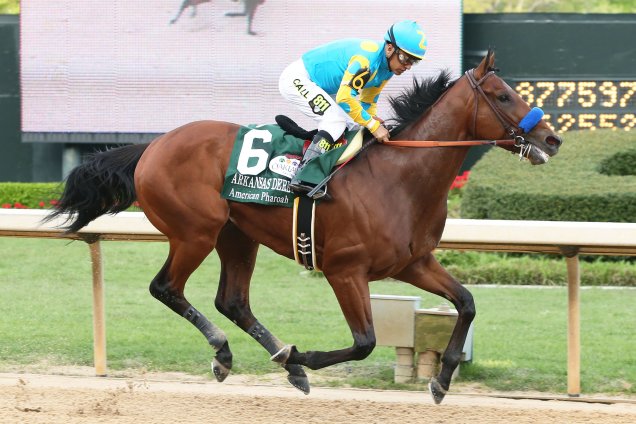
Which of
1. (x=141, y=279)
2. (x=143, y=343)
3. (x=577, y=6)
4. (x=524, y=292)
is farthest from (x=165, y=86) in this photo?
(x=577, y=6)

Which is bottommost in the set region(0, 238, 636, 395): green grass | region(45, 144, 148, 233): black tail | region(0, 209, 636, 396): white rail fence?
region(0, 238, 636, 395): green grass

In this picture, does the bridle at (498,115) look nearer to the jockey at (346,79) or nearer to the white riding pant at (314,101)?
the jockey at (346,79)

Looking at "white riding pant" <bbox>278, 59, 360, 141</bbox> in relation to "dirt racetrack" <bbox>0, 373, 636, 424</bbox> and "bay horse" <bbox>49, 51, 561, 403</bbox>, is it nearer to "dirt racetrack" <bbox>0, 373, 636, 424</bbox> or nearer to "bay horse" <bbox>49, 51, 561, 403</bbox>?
"bay horse" <bbox>49, 51, 561, 403</bbox>

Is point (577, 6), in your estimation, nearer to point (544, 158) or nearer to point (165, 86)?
point (165, 86)

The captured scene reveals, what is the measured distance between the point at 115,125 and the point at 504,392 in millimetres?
9863


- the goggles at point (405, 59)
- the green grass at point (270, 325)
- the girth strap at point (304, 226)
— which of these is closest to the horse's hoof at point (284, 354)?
the girth strap at point (304, 226)

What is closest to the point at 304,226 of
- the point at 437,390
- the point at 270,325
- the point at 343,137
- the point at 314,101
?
the point at 343,137

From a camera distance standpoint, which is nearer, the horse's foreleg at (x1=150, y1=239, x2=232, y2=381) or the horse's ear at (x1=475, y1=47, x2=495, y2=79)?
the horse's ear at (x1=475, y1=47, x2=495, y2=79)

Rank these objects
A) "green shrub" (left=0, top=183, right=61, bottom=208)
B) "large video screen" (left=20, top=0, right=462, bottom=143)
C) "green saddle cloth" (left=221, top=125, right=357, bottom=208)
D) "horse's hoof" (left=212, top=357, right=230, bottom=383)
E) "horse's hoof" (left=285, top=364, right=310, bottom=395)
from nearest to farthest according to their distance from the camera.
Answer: "green saddle cloth" (left=221, top=125, right=357, bottom=208) → "horse's hoof" (left=285, top=364, right=310, bottom=395) → "horse's hoof" (left=212, top=357, right=230, bottom=383) → "green shrub" (left=0, top=183, right=61, bottom=208) → "large video screen" (left=20, top=0, right=462, bottom=143)

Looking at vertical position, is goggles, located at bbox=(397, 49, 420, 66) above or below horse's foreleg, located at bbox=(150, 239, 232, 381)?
above

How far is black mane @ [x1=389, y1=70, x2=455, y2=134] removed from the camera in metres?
5.27

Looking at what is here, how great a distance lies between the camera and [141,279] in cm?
960

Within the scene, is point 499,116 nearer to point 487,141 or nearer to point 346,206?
point 487,141

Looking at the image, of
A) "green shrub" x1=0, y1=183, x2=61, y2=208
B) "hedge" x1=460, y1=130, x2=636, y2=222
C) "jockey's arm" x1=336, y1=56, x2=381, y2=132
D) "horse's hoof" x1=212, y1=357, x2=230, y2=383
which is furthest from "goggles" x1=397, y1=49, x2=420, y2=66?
"green shrub" x1=0, y1=183, x2=61, y2=208
